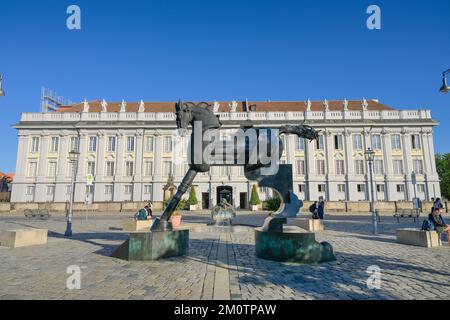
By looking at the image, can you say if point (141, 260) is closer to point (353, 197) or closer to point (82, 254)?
point (82, 254)

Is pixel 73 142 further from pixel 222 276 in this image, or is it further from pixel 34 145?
pixel 222 276

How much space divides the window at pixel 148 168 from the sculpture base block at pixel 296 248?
36.4 meters

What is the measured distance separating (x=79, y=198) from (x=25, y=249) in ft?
114

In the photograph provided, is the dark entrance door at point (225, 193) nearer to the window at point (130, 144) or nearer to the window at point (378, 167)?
the window at point (130, 144)

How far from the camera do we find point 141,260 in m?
→ 6.61

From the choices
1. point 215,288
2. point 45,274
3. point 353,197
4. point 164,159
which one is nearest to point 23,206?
point 164,159

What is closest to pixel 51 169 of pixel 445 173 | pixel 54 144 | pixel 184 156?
pixel 54 144

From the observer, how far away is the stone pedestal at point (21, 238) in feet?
28.7

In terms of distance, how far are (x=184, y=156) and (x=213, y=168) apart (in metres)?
5.21

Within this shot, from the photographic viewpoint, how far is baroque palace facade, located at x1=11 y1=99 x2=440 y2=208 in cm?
3941

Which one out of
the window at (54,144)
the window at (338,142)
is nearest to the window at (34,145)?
the window at (54,144)

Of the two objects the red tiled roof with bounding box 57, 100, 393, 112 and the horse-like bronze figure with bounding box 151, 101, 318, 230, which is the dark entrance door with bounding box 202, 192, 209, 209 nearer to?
the red tiled roof with bounding box 57, 100, 393, 112

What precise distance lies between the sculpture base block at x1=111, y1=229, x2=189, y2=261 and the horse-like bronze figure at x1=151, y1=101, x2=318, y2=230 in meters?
0.38

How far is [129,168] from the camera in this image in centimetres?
4078
